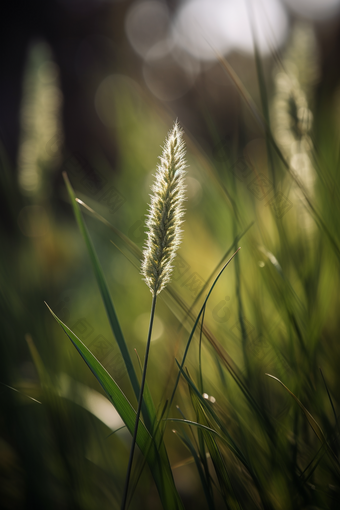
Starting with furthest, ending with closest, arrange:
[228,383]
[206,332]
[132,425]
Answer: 1. [228,383]
2. [206,332]
3. [132,425]

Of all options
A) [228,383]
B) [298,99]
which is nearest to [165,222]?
[228,383]

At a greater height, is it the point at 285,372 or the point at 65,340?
the point at 285,372

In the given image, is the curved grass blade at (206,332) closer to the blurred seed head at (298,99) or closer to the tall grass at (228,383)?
the tall grass at (228,383)

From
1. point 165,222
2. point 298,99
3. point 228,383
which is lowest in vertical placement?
point 228,383

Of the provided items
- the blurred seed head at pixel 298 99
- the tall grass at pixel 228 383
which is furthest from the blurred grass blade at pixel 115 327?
the blurred seed head at pixel 298 99

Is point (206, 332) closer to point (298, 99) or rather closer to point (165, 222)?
point (165, 222)

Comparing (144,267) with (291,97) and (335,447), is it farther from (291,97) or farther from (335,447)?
(291,97)

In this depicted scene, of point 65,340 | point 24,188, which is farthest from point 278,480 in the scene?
point 24,188

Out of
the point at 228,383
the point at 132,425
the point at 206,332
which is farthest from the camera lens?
the point at 228,383

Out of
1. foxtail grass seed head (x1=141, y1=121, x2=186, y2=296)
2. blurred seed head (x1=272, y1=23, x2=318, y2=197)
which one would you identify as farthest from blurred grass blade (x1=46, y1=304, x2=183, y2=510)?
blurred seed head (x1=272, y1=23, x2=318, y2=197)
